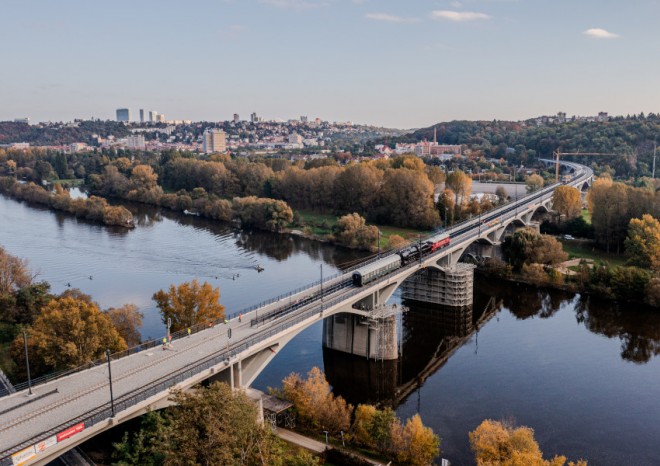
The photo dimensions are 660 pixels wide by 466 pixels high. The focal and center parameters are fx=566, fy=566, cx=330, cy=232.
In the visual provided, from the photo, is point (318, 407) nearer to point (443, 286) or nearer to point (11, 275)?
point (443, 286)

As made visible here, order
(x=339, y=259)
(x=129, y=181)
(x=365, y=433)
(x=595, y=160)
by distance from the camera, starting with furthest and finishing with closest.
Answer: (x=595, y=160) → (x=129, y=181) → (x=339, y=259) → (x=365, y=433)

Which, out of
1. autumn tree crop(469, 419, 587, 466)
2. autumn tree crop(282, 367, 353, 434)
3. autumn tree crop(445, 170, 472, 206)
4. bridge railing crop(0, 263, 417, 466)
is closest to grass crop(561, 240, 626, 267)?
autumn tree crop(445, 170, 472, 206)

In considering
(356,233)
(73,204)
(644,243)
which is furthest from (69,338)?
(73,204)

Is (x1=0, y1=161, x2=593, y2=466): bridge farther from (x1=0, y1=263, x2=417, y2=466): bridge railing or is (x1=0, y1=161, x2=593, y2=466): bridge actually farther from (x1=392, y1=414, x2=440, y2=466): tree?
(x1=392, y1=414, x2=440, y2=466): tree

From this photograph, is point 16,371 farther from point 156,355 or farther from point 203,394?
point 203,394

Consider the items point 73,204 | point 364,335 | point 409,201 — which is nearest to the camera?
point 364,335

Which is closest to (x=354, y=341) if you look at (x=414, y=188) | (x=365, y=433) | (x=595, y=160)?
(x=365, y=433)

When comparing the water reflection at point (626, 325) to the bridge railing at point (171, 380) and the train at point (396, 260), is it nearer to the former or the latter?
the train at point (396, 260)
